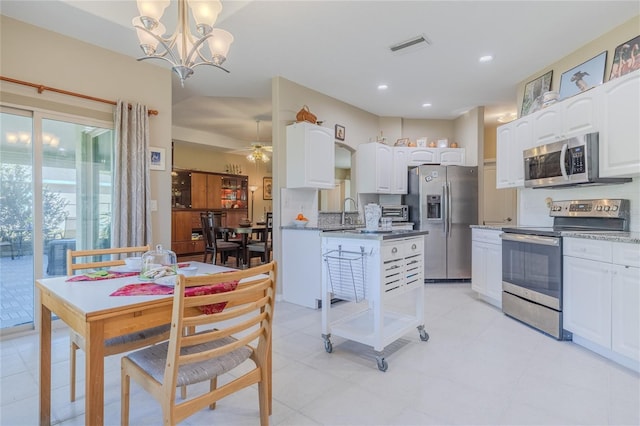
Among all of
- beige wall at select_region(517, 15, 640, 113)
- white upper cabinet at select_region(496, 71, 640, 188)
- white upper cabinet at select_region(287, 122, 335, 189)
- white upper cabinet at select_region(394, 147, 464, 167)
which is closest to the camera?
white upper cabinet at select_region(496, 71, 640, 188)

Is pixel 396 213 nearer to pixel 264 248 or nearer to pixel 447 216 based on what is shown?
pixel 447 216

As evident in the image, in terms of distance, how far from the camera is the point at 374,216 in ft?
8.57

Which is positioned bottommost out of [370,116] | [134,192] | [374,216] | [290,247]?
[290,247]

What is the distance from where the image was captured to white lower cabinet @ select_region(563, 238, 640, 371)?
2.20 meters

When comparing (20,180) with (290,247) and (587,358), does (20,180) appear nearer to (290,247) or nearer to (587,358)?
(290,247)

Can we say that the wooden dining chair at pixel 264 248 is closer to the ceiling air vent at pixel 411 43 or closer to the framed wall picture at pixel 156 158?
the framed wall picture at pixel 156 158

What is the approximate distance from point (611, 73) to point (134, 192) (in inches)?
189

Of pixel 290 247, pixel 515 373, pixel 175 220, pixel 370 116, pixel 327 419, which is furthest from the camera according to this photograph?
pixel 175 220

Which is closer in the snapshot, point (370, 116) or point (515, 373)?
point (515, 373)

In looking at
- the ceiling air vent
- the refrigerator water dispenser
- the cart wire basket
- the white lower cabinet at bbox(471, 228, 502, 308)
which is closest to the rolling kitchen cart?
the cart wire basket

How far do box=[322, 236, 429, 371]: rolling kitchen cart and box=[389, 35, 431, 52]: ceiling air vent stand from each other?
1977mm

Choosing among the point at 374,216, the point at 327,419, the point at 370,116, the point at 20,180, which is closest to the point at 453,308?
the point at 374,216

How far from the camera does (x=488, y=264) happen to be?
3.76m

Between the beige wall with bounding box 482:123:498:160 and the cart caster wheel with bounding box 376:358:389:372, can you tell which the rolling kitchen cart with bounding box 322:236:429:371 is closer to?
the cart caster wheel with bounding box 376:358:389:372
